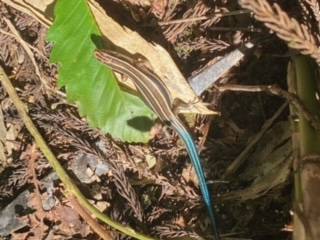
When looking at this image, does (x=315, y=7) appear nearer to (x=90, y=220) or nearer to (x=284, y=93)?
(x=284, y=93)

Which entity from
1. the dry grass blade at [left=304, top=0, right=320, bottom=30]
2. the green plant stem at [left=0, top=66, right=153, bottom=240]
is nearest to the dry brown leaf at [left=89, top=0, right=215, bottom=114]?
the green plant stem at [left=0, top=66, right=153, bottom=240]

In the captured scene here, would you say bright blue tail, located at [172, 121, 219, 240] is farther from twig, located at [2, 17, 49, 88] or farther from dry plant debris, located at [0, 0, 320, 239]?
twig, located at [2, 17, 49, 88]

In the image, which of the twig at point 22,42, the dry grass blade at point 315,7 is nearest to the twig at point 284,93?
the dry grass blade at point 315,7

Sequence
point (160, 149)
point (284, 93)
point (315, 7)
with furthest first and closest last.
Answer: point (160, 149)
point (284, 93)
point (315, 7)

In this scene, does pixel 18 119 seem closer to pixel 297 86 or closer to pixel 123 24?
pixel 123 24

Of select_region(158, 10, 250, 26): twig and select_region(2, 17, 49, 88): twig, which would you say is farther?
select_region(2, 17, 49, 88): twig

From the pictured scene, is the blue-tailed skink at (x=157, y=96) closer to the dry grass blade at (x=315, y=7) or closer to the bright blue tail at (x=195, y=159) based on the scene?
the bright blue tail at (x=195, y=159)

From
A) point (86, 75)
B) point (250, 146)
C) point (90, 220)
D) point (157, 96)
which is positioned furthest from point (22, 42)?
point (250, 146)

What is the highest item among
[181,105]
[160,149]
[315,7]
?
[315,7]
